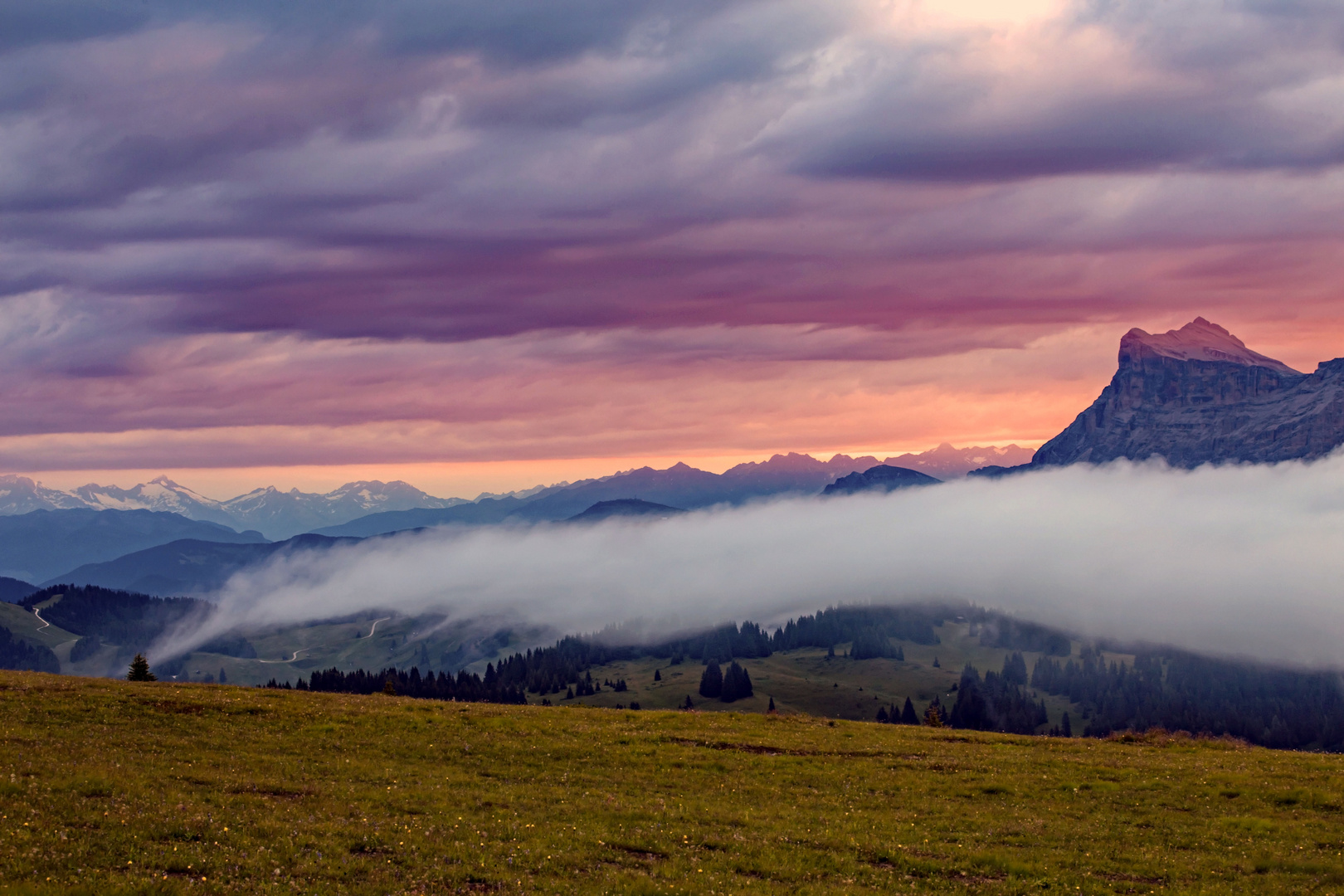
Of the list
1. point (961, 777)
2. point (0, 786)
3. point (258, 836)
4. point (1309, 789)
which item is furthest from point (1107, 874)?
point (0, 786)

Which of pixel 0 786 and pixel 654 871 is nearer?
pixel 654 871

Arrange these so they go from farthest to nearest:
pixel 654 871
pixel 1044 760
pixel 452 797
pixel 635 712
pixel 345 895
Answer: pixel 635 712
pixel 1044 760
pixel 452 797
pixel 654 871
pixel 345 895

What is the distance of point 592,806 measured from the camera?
31766 millimetres

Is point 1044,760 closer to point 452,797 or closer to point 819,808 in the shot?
point 819,808

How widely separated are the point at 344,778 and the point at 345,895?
44.6 feet

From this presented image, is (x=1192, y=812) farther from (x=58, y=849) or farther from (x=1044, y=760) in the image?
(x=58, y=849)

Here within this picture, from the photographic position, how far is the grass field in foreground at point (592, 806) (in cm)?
2341

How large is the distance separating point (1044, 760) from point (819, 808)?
17.3m

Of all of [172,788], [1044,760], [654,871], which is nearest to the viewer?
[654,871]

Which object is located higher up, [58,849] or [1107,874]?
[58,849]

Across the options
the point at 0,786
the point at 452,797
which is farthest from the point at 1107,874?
the point at 0,786

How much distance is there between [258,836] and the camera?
2473 centimetres

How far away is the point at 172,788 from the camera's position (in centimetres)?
2878

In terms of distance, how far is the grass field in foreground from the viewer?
23406mm
